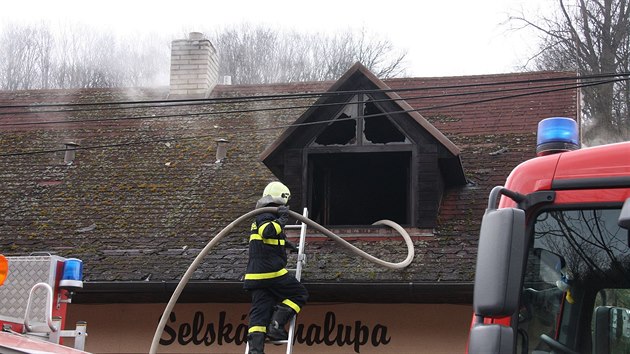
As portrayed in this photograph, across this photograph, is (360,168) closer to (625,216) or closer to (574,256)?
(574,256)

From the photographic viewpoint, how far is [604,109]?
17.1 meters

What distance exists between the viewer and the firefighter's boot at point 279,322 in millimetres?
5953

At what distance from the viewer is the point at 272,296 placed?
6.17m

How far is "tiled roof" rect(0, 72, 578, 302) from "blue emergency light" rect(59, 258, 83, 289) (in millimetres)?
3345

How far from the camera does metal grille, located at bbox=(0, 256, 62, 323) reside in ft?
14.4

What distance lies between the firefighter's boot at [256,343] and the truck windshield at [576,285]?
2975 mm

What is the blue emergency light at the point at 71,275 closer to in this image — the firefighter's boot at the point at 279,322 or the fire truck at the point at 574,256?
the firefighter's boot at the point at 279,322

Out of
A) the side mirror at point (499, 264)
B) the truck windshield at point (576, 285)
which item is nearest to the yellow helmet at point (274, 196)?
the truck windshield at point (576, 285)

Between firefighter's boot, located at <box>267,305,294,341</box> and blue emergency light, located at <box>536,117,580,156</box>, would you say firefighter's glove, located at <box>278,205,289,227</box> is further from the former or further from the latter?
blue emergency light, located at <box>536,117,580,156</box>

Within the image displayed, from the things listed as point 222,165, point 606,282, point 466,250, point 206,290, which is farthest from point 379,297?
point 606,282

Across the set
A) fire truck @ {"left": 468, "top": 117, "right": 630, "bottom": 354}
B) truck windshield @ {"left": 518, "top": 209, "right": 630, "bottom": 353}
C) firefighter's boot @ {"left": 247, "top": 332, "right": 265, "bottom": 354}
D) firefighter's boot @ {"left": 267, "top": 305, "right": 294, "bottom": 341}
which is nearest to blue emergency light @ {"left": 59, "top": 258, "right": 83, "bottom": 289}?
firefighter's boot @ {"left": 247, "top": 332, "right": 265, "bottom": 354}

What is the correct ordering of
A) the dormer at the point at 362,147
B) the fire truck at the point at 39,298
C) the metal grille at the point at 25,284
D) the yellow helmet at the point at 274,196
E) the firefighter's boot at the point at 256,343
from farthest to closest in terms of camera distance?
the dormer at the point at 362,147
the yellow helmet at the point at 274,196
the firefighter's boot at the point at 256,343
the metal grille at the point at 25,284
the fire truck at the point at 39,298

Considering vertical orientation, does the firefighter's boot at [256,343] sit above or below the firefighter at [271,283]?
below

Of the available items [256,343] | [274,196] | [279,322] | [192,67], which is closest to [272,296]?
[279,322]
